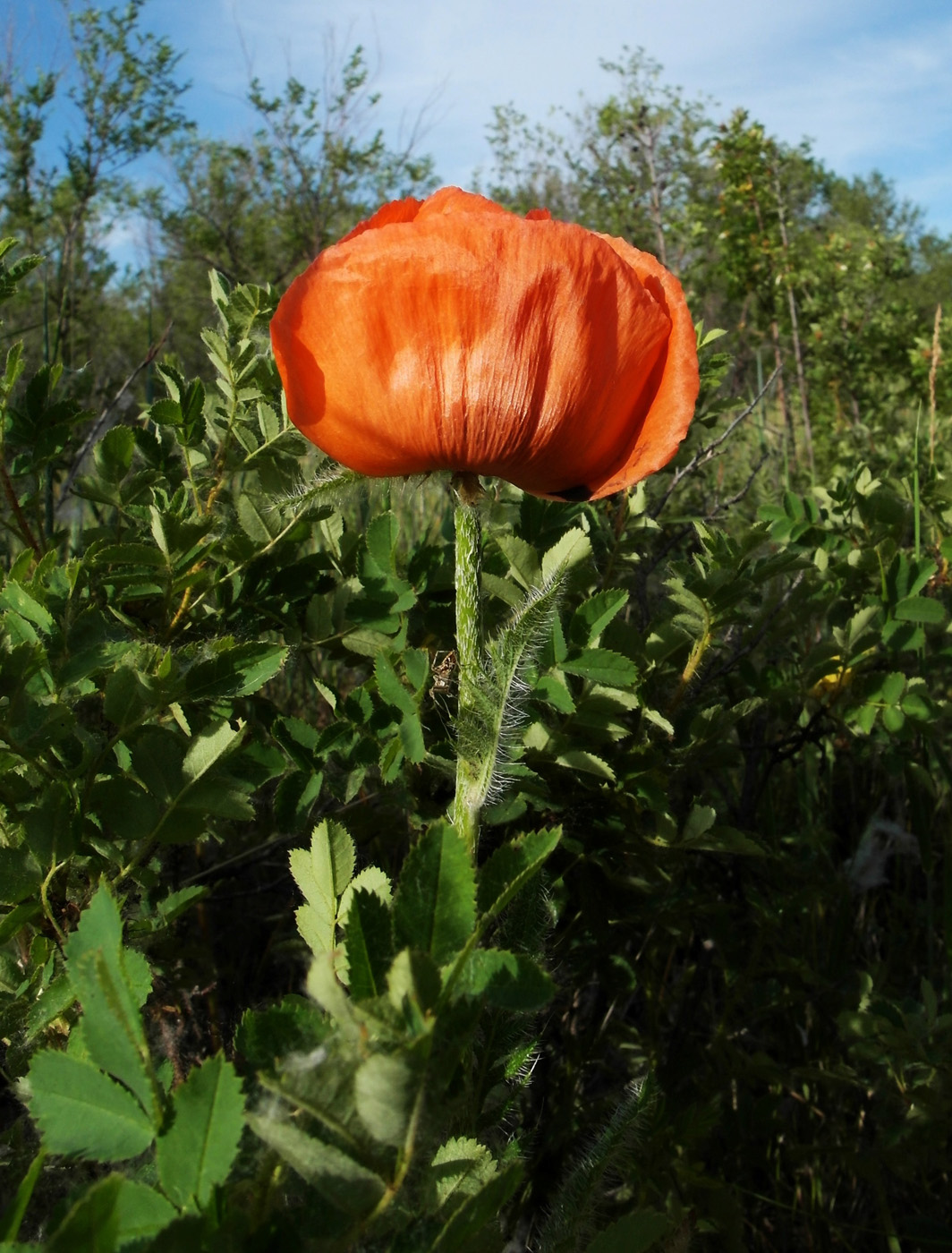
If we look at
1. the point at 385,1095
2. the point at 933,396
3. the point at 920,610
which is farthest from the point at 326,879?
the point at 933,396

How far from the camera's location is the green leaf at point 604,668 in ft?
2.99

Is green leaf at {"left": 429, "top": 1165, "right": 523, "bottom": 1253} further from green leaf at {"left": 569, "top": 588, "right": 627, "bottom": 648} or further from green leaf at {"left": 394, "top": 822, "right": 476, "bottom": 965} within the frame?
green leaf at {"left": 569, "top": 588, "right": 627, "bottom": 648}

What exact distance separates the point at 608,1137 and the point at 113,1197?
35cm

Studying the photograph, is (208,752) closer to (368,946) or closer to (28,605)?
(28,605)

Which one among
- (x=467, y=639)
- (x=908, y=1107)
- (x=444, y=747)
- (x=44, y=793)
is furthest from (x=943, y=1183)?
(x=44, y=793)

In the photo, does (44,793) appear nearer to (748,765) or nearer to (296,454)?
(296,454)

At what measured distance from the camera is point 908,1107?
50.4 inches

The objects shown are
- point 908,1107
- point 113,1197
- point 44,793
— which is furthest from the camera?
point 908,1107

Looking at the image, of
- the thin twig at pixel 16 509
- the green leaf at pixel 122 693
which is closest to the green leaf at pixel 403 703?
the green leaf at pixel 122 693

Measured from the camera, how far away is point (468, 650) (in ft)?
2.36

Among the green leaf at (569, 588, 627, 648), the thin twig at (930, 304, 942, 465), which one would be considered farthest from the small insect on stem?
the thin twig at (930, 304, 942, 465)

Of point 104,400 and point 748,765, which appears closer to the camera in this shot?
point 748,765

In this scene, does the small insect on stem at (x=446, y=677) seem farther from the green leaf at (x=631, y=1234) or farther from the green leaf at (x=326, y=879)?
the green leaf at (x=631, y=1234)

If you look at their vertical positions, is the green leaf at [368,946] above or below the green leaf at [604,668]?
below
